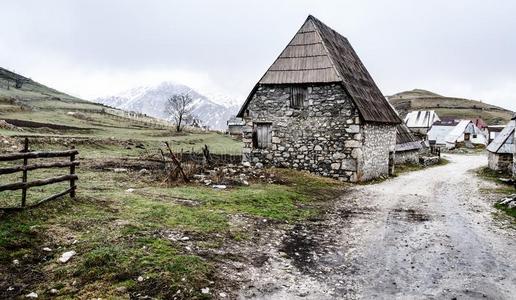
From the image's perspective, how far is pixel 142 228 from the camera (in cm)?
838

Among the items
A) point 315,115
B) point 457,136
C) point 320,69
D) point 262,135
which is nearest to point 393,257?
point 315,115

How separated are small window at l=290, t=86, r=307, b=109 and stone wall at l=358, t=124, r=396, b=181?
315 centimetres

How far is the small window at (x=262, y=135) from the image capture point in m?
19.7

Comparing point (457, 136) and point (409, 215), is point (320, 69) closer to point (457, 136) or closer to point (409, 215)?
point (409, 215)

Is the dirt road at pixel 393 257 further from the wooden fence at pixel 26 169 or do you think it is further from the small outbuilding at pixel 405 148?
the small outbuilding at pixel 405 148

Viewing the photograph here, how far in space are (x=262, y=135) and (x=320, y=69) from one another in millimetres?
4263

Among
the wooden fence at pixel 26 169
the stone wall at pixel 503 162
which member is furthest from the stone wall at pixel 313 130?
the stone wall at pixel 503 162

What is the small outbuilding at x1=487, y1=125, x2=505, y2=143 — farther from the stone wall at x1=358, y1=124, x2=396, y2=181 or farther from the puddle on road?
the puddle on road

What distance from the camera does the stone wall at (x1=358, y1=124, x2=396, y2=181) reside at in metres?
18.8

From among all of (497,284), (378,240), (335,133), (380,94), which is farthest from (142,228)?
(380,94)

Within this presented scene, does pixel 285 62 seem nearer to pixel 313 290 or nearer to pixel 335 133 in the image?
pixel 335 133

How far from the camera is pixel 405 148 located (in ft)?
103

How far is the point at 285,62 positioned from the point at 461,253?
13326 mm

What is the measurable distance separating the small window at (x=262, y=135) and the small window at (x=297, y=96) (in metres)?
1.68
